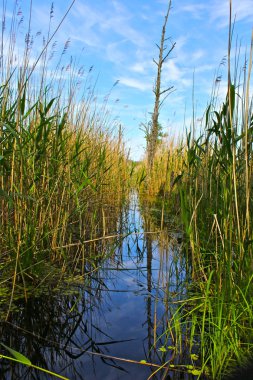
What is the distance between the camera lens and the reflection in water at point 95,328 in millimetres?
1327

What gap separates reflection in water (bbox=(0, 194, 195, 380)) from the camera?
4.35 ft

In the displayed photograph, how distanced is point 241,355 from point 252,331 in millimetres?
117

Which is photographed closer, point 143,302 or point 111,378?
point 111,378

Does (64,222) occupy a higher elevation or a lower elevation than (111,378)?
higher

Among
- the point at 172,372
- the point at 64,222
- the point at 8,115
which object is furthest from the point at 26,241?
the point at 172,372

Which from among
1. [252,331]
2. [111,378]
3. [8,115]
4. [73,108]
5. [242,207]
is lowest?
[111,378]

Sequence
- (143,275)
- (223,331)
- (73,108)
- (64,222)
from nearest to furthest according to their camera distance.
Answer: (223,331), (64,222), (143,275), (73,108)

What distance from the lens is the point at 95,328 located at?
1.67 meters

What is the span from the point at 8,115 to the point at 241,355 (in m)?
1.70

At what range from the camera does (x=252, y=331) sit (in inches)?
53.7

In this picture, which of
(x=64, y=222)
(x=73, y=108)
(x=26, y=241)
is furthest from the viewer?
(x=73, y=108)

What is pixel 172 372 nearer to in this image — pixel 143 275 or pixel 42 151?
pixel 143 275

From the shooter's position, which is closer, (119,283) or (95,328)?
(95,328)

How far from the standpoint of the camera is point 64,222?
88.6 inches
